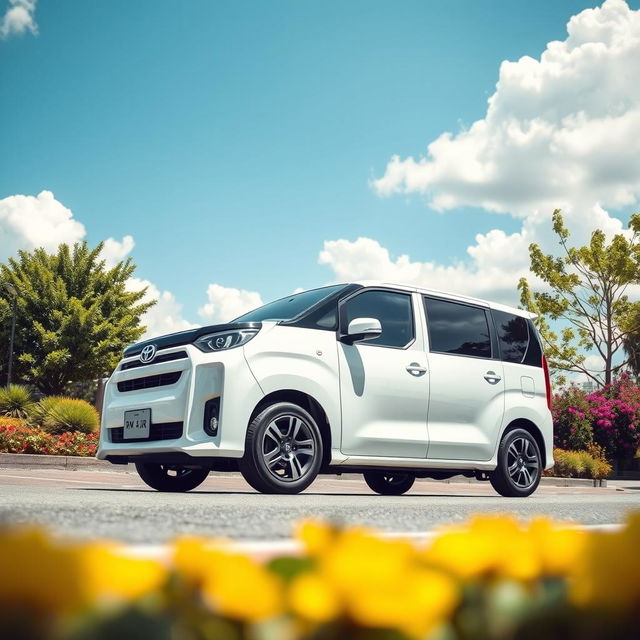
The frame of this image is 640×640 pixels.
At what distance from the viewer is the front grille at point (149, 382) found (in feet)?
18.6

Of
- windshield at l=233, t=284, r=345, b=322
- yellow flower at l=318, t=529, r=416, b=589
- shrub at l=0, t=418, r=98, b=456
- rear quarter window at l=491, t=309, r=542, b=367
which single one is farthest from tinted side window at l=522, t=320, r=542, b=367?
shrub at l=0, t=418, r=98, b=456

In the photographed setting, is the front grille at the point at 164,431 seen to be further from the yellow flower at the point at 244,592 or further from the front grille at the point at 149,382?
the yellow flower at the point at 244,592

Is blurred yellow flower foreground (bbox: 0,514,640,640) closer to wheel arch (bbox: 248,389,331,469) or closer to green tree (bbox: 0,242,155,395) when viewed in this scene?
wheel arch (bbox: 248,389,331,469)

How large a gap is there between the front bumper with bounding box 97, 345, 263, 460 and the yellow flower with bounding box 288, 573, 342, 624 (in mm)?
4605

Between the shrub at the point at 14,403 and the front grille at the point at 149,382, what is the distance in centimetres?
1322

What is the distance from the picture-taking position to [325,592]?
2.14ft

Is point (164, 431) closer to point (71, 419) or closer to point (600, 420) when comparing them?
point (71, 419)

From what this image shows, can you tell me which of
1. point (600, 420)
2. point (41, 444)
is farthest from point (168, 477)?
point (600, 420)

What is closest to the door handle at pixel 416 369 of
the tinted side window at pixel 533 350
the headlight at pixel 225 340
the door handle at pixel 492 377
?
the door handle at pixel 492 377

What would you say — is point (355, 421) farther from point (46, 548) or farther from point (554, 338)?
point (554, 338)

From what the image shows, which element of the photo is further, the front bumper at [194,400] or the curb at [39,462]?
the curb at [39,462]

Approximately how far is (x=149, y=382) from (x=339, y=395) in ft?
4.86

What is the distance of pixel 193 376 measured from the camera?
17.8 feet

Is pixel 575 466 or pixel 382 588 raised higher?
pixel 575 466
